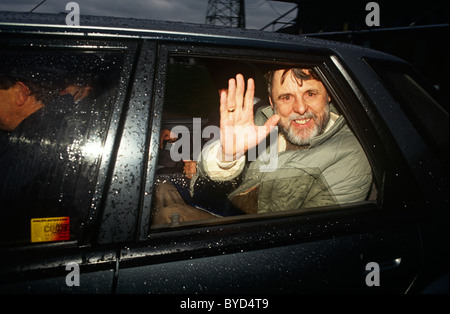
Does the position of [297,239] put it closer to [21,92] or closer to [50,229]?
[50,229]

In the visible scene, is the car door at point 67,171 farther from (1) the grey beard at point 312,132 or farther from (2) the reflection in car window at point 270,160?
(1) the grey beard at point 312,132

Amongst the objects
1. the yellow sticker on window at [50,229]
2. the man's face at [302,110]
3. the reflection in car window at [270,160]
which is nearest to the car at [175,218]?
the yellow sticker on window at [50,229]

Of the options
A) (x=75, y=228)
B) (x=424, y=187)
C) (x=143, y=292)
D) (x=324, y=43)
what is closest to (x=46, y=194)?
(x=75, y=228)

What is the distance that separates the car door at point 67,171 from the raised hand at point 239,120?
64cm

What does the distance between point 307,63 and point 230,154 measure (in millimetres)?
656

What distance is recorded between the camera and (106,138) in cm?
93

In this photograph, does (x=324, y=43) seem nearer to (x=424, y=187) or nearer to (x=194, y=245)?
(x=424, y=187)

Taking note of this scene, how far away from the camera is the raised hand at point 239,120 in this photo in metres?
1.55

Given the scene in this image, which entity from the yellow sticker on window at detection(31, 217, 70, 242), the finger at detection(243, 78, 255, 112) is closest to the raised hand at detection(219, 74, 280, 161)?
the finger at detection(243, 78, 255, 112)

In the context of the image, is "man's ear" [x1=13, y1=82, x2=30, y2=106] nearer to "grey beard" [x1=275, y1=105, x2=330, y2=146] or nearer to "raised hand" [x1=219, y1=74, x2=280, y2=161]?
"raised hand" [x1=219, y1=74, x2=280, y2=161]

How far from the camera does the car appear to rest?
34.9 inches

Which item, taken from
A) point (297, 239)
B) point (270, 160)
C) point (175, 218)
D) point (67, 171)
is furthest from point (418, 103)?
point (67, 171)

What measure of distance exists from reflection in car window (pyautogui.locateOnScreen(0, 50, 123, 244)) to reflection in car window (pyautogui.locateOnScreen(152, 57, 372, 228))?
291 mm

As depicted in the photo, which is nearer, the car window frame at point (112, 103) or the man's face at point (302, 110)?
the car window frame at point (112, 103)
